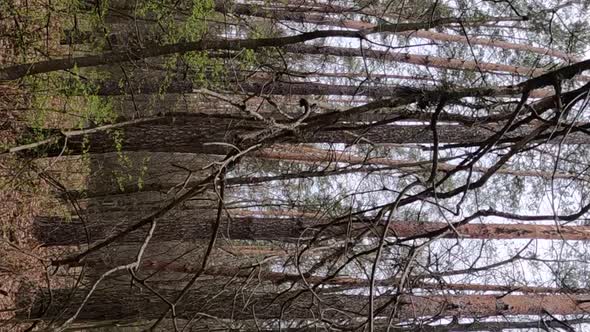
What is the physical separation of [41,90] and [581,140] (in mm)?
5626

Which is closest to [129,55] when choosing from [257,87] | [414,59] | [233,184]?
[233,184]

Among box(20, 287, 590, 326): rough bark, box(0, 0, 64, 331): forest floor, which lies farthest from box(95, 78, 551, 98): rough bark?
box(20, 287, 590, 326): rough bark

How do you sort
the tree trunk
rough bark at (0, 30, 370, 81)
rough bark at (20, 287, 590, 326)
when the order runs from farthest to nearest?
the tree trunk < rough bark at (20, 287, 590, 326) < rough bark at (0, 30, 370, 81)

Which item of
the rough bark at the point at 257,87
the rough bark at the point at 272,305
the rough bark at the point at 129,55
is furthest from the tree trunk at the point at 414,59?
the rough bark at the point at 129,55

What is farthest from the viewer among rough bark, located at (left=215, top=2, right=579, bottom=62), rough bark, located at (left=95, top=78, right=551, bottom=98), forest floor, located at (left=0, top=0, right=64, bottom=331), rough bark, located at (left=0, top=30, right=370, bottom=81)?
rough bark, located at (left=215, top=2, right=579, bottom=62)

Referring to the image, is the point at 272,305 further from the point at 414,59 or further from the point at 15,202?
the point at 414,59

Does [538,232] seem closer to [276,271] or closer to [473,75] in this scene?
[473,75]

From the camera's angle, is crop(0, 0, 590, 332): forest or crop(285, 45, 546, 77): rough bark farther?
crop(285, 45, 546, 77): rough bark

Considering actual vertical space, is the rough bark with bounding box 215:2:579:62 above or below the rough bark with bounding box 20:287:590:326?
above

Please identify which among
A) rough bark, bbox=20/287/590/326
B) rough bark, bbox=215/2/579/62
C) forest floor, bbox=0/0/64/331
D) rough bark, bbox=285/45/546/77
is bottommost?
rough bark, bbox=20/287/590/326

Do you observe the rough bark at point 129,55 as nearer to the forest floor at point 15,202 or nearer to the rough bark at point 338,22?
the forest floor at point 15,202

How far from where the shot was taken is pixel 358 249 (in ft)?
21.0

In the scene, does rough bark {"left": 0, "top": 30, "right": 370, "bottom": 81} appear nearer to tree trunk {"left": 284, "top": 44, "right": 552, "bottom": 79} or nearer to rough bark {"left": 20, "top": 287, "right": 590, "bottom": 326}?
rough bark {"left": 20, "top": 287, "right": 590, "bottom": 326}

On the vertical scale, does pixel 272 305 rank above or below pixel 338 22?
below
